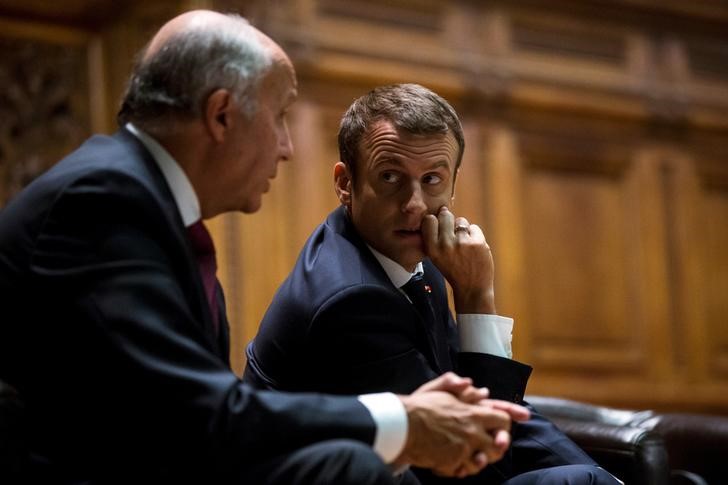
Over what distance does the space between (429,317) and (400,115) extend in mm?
400

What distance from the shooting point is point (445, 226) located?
216 cm

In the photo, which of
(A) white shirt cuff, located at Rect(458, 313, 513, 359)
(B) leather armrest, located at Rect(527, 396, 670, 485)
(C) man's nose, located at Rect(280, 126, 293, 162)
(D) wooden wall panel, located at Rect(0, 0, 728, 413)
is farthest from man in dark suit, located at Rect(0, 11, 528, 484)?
(D) wooden wall panel, located at Rect(0, 0, 728, 413)

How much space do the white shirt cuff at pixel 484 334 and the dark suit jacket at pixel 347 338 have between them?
0.02 metres

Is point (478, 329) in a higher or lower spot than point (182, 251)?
lower

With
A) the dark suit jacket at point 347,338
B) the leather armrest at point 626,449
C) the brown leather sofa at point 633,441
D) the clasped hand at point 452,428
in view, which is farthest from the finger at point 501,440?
the leather armrest at point 626,449

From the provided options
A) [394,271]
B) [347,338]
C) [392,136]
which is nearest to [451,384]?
[347,338]

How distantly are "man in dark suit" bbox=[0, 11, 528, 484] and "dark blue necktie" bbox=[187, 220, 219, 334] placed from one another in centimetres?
3

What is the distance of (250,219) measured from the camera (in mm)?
3932

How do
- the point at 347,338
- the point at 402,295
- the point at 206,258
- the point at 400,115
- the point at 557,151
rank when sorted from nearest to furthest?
the point at 206,258
the point at 347,338
the point at 402,295
the point at 400,115
the point at 557,151

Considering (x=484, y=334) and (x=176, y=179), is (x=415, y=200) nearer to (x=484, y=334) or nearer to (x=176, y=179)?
(x=484, y=334)

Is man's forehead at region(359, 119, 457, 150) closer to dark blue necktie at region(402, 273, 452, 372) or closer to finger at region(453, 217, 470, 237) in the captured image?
finger at region(453, 217, 470, 237)

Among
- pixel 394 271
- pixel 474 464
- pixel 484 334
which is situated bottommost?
pixel 474 464

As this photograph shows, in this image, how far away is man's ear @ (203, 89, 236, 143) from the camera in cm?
168

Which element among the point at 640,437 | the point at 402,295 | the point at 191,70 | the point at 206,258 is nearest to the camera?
the point at 191,70
